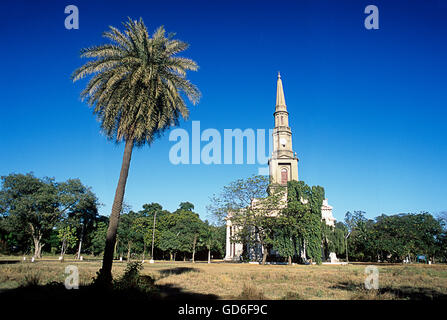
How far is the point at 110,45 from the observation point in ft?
51.4

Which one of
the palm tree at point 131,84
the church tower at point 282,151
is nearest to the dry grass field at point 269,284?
the palm tree at point 131,84

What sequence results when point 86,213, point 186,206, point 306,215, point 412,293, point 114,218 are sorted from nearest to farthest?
point 114,218, point 412,293, point 306,215, point 86,213, point 186,206

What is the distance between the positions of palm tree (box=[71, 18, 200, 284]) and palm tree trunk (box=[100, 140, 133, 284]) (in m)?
0.05

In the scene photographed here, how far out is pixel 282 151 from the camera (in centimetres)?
6694

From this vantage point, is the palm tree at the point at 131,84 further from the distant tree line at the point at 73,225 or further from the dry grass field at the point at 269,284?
the distant tree line at the point at 73,225

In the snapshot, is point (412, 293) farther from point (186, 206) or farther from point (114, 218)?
point (186, 206)

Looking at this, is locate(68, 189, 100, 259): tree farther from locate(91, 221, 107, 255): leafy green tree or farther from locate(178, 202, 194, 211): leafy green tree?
locate(178, 202, 194, 211): leafy green tree

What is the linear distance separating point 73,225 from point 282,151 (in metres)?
45.9

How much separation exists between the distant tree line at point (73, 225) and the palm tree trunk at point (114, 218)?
1391 inches

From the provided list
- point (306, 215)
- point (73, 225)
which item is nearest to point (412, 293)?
point (306, 215)
